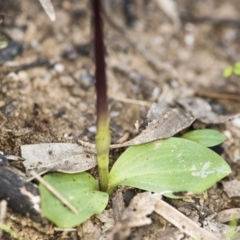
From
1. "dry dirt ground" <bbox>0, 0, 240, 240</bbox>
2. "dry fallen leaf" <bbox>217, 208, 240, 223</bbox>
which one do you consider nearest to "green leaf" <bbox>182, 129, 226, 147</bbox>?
"dry dirt ground" <bbox>0, 0, 240, 240</bbox>

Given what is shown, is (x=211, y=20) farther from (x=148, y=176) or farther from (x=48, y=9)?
(x=148, y=176)

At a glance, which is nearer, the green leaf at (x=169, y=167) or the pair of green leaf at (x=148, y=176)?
the pair of green leaf at (x=148, y=176)

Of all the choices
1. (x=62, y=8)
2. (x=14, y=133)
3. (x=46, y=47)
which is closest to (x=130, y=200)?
(x=14, y=133)

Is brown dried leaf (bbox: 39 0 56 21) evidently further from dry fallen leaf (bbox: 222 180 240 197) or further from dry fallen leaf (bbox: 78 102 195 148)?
dry fallen leaf (bbox: 222 180 240 197)

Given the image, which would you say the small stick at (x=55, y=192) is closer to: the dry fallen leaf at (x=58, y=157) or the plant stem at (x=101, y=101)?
the dry fallen leaf at (x=58, y=157)

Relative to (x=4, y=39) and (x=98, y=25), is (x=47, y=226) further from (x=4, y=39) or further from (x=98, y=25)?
(x=4, y=39)

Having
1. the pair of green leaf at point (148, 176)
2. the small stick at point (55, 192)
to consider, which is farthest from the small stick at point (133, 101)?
the small stick at point (55, 192)
